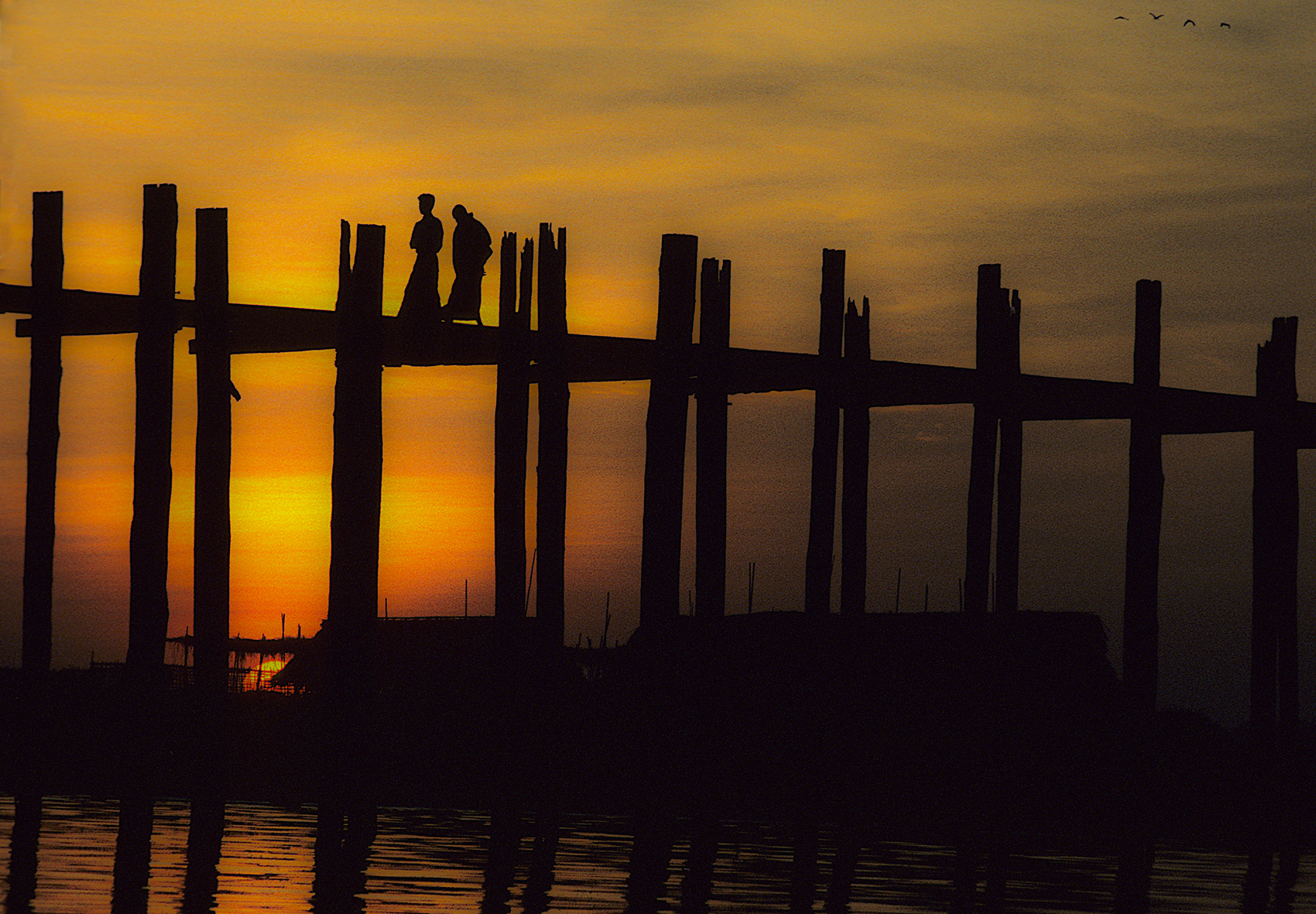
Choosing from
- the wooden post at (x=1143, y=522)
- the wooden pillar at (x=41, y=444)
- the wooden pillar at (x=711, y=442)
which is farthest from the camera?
the wooden post at (x=1143, y=522)

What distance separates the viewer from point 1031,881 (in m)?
11.6

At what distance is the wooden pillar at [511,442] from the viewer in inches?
562

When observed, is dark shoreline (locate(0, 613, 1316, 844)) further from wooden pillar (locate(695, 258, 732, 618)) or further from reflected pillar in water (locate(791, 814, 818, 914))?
wooden pillar (locate(695, 258, 732, 618))

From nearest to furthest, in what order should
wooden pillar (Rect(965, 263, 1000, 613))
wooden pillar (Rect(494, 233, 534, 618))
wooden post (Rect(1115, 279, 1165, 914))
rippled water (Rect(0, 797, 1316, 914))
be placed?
rippled water (Rect(0, 797, 1316, 914)) < wooden pillar (Rect(494, 233, 534, 618)) < wooden pillar (Rect(965, 263, 1000, 613)) < wooden post (Rect(1115, 279, 1165, 914))

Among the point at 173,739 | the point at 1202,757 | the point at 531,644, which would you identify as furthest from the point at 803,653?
the point at 173,739

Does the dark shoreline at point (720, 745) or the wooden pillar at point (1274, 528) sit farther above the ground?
the wooden pillar at point (1274, 528)

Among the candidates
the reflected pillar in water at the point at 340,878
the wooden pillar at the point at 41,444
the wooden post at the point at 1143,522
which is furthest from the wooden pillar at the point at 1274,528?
the wooden pillar at the point at 41,444

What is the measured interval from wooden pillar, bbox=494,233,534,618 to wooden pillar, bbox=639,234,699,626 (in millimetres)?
985

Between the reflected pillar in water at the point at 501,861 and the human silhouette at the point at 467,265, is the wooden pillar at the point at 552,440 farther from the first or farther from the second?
the reflected pillar in water at the point at 501,861

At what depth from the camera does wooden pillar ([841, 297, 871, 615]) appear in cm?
1523

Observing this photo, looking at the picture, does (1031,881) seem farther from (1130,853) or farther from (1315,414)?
(1315,414)

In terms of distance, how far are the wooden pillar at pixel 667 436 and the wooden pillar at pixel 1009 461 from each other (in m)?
2.73

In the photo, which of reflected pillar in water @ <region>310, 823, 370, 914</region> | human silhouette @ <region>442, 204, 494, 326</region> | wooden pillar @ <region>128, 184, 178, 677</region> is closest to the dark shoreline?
wooden pillar @ <region>128, 184, 178, 677</region>

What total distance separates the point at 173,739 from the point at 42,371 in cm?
294
